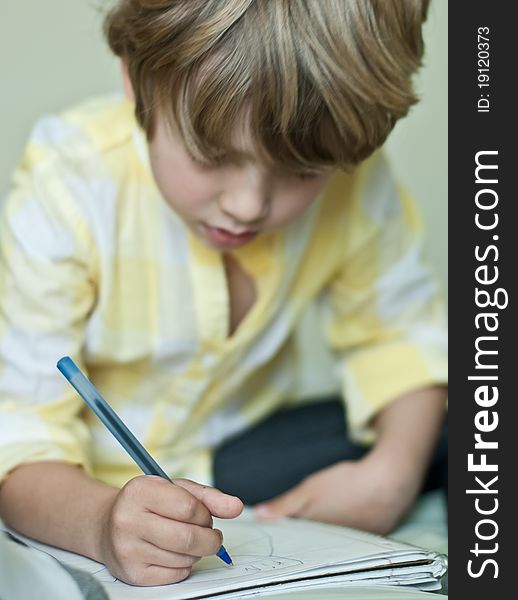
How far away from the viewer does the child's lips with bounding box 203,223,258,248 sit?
0.63 metres

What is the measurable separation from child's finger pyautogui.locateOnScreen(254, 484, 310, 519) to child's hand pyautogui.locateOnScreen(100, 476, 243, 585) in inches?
9.0

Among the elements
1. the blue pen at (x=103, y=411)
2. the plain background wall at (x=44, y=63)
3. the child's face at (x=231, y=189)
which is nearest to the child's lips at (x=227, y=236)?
the child's face at (x=231, y=189)

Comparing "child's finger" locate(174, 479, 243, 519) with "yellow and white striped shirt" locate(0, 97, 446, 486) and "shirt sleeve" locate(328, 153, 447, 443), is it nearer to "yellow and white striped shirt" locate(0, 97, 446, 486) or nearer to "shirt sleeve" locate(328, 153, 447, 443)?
"yellow and white striped shirt" locate(0, 97, 446, 486)

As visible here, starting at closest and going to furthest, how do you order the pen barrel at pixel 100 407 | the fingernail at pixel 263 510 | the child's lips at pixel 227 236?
the pen barrel at pixel 100 407, the child's lips at pixel 227 236, the fingernail at pixel 263 510

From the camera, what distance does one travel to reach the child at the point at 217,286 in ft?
1.75

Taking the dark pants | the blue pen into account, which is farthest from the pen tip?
the dark pants

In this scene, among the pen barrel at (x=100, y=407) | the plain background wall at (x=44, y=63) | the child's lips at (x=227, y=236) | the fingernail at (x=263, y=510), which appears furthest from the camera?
the plain background wall at (x=44, y=63)

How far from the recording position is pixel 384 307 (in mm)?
853

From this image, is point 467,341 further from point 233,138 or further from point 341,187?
point 341,187

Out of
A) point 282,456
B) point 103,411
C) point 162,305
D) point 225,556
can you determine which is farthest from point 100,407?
point 282,456

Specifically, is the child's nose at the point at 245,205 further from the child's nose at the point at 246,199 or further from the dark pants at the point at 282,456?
the dark pants at the point at 282,456

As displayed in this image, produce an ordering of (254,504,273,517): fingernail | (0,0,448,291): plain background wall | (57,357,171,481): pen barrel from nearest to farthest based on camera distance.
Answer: (57,357,171,481): pen barrel, (254,504,273,517): fingernail, (0,0,448,291): plain background wall

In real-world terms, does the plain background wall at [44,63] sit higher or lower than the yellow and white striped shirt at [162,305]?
higher

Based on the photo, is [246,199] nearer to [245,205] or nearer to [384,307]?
[245,205]
